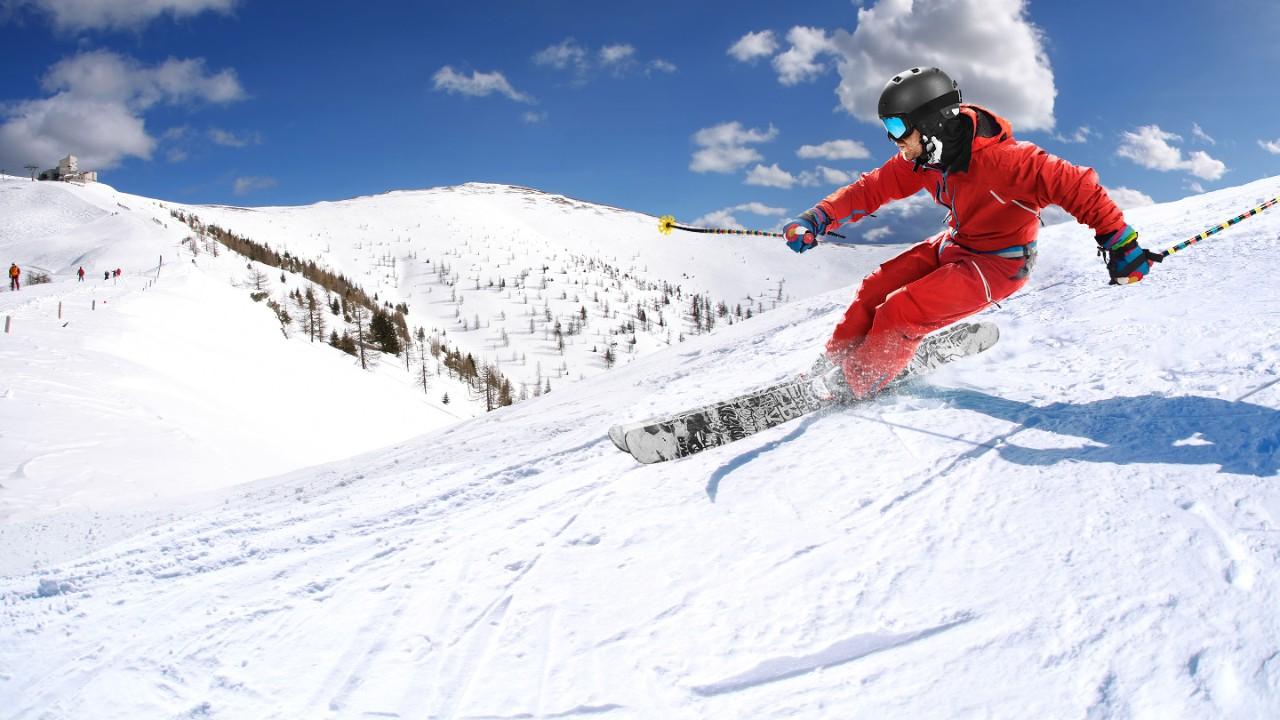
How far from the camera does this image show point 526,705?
2346 millimetres

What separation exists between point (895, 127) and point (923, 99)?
0.22 m

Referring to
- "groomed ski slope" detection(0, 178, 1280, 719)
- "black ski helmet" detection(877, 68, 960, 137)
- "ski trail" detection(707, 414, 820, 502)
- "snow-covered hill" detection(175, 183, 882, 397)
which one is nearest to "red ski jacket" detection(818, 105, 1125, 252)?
"black ski helmet" detection(877, 68, 960, 137)

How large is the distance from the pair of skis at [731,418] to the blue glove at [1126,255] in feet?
4.13

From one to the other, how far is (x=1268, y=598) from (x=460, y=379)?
2923 inches

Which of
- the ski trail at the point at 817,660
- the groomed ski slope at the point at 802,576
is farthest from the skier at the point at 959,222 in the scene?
the ski trail at the point at 817,660

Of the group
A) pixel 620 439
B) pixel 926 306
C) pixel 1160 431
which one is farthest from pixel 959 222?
pixel 620 439

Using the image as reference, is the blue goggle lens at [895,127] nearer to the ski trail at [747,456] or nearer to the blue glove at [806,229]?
the blue glove at [806,229]

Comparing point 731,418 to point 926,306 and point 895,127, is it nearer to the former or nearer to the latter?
point 926,306

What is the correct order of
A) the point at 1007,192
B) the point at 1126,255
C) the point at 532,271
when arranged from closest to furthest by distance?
1. the point at 1126,255
2. the point at 1007,192
3. the point at 532,271

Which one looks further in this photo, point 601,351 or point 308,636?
point 601,351

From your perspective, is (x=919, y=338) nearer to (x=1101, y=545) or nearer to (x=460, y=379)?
(x=1101, y=545)

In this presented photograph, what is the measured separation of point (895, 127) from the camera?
425 centimetres

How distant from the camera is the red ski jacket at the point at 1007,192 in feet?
12.8

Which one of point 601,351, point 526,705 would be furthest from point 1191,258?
point 601,351
